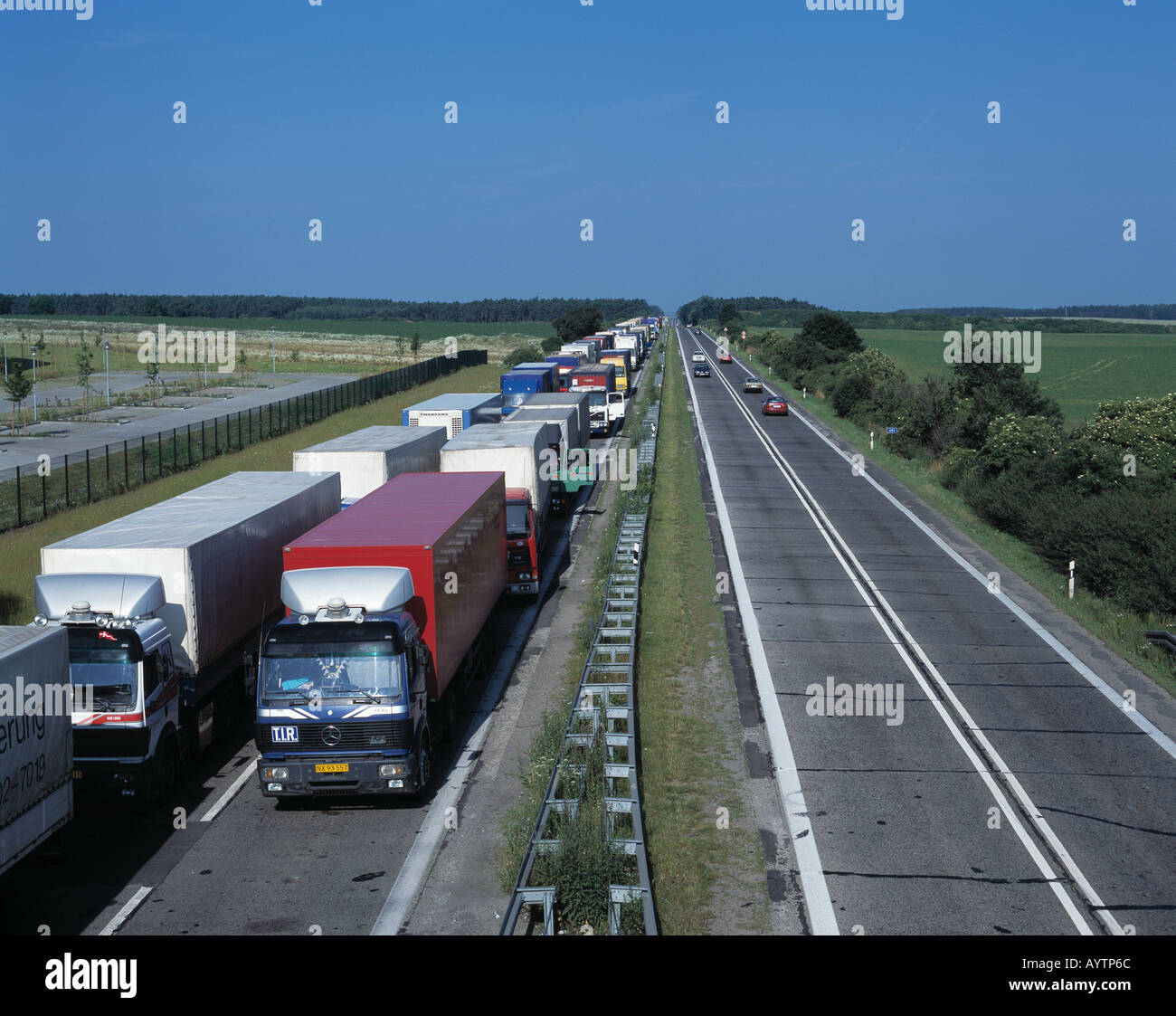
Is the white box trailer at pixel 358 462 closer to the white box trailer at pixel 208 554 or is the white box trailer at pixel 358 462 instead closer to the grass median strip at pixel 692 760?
the white box trailer at pixel 208 554

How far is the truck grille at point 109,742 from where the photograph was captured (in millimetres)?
13430

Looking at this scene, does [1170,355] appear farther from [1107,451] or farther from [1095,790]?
[1095,790]

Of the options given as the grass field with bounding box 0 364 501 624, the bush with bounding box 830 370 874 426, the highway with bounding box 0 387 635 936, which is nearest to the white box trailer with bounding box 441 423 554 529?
the grass field with bounding box 0 364 501 624

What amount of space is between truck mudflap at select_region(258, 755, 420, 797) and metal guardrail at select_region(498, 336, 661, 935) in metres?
1.80

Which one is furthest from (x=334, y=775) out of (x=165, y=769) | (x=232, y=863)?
(x=165, y=769)

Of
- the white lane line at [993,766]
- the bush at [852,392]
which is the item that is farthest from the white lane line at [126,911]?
the bush at [852,392]

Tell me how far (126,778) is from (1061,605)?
19.2 meters

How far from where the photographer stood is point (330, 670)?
13461 millimetres

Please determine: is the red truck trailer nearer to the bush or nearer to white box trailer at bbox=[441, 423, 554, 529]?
white box trailer at bbox=[441, 423, 554, 529]

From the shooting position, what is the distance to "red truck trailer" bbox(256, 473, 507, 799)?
44.0 ft

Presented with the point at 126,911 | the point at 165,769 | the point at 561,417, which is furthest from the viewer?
the point at 561,417

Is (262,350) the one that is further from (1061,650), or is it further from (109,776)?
(109,776)

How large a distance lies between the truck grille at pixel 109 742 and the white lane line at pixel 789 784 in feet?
24.9

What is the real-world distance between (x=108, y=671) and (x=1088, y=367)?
5008 inches
